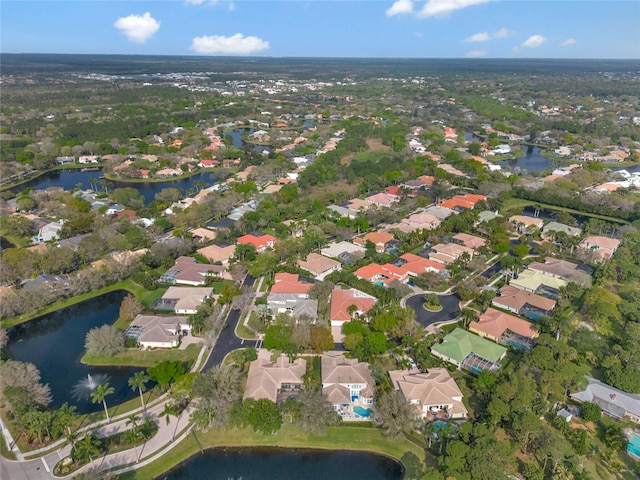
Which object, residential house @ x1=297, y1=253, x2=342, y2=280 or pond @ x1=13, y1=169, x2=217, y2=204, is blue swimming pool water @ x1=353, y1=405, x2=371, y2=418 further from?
pond @ x1=13, y1=169, x2=217, y2=204

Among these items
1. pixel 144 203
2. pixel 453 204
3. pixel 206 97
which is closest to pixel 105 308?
pixel 144 203

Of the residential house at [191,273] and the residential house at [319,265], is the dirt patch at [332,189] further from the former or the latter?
the residential house at [191,273]

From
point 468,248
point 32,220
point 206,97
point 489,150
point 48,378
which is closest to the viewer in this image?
point 48,378

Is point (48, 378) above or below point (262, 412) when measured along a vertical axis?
below

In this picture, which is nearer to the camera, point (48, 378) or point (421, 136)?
point (48, 378)

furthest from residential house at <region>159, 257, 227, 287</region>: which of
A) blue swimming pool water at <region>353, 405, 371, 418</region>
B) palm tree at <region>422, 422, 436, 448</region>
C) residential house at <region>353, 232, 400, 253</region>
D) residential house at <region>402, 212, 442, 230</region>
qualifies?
palm tree at <region>422, 422, 436, 448</region>

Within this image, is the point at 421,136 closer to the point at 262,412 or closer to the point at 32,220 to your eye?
the point at 32,220
